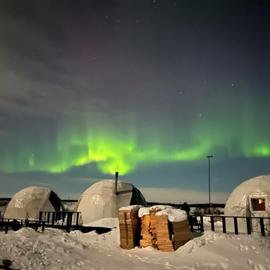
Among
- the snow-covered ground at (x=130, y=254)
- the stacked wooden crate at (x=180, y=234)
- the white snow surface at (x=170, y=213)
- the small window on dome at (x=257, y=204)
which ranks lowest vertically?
the snow-covered ground at (x=130, y=254)

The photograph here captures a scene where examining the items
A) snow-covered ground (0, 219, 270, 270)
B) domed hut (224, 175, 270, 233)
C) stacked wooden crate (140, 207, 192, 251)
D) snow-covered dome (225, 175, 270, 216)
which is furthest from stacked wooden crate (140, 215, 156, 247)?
snow-covered dome (225, 175, 270, 216)

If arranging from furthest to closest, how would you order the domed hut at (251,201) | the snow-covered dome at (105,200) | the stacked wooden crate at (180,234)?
the snow-covered dome at (105,200), the domed hut at (251,201), the stacked wooden crate at (180,234)

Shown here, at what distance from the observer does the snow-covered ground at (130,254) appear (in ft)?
31.3

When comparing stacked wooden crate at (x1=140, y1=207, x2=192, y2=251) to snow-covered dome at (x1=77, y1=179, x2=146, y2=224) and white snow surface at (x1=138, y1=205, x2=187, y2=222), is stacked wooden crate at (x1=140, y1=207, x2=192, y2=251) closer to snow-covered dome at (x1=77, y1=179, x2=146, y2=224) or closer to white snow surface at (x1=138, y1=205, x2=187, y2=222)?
white snow surface at (x1=138, y1=205, x2=187, y2=222)

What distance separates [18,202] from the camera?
118 feet

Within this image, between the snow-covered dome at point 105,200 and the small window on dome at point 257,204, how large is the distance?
9.54m

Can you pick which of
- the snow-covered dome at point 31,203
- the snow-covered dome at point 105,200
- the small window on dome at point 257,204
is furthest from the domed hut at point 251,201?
the snow-covered dome at point 31,203

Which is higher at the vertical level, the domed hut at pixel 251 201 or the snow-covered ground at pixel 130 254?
the domed hut at pixel 251 201

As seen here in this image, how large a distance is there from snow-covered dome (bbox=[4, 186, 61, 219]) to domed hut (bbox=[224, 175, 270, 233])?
19.4m

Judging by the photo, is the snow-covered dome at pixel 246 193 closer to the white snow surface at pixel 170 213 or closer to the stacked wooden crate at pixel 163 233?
the white snow surface at pixel 170 213

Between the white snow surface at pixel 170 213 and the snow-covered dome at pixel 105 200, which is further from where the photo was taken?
the snow-covered dome at pixel 105 200

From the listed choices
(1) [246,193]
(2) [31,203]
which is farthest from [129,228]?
(2) [31,203]

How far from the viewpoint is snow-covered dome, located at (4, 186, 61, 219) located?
3503cm

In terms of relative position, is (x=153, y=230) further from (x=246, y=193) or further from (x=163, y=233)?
(x=246, y=193)
